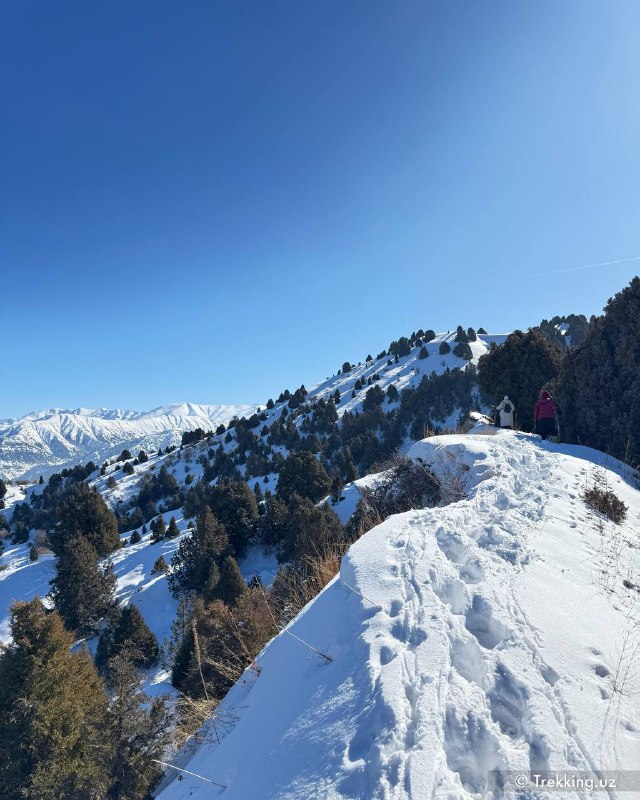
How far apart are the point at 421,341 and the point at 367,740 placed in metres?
78.4

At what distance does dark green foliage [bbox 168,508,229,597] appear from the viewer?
87.2 ft

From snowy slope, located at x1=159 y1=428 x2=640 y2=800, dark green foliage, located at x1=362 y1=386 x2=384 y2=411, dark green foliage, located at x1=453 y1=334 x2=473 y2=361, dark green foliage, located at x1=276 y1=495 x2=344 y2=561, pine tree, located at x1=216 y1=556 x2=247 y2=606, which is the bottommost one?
A: pine tree, located at x1=216 y1=556 x2=247 y2=606

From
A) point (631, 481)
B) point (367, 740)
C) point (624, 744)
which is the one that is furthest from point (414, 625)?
point (631, 481)

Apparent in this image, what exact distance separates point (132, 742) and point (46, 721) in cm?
312

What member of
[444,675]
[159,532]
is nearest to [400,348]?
[159,532]

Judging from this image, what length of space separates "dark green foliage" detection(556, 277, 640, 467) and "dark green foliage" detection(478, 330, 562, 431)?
564 cm

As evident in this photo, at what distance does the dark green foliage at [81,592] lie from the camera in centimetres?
2517

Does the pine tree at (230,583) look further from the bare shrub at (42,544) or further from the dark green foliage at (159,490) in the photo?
the dark green foliage at (159,490)

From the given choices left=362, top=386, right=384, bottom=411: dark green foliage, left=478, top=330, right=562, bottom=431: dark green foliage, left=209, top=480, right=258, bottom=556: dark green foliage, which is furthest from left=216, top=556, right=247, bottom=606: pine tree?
left=362, top=386, right=384, bottom=411: dark green foliage

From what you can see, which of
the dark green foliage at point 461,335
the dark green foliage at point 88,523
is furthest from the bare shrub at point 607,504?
the dark green foliage at point 461,335

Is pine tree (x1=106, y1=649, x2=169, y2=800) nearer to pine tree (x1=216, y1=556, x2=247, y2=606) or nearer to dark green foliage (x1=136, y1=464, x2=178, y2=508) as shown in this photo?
pine tree (x1=216, y1=556, x2=247, y2=606)

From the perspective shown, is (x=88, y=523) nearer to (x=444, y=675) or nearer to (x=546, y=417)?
(x=546, y=417)

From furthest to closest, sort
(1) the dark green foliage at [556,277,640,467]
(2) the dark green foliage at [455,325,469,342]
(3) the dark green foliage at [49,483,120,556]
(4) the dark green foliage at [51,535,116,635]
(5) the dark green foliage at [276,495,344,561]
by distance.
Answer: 1. (2) the dark green foliage at [455,325,469,342]
2. (3) the dark green foliage at [49,483,120,556]
3. (4) the dark green foliage at [51,535,116,635]
4. (5) the dark green foliage at [276,495,344,561]
5. (1) the dark green foliage at [556,277,640,467]

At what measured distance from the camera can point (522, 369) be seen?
65.9ft
